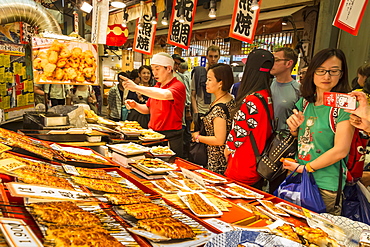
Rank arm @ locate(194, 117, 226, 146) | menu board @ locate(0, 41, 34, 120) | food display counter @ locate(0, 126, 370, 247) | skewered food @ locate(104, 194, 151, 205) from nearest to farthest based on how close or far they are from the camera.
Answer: food display counter @ locate(0, 126, 370, 247) → skewered food @ locate(104, 194, 151, 205) → arm @ locate(194, 117, 226, 146) → menu board @ locate(0, 41, 34, 120)

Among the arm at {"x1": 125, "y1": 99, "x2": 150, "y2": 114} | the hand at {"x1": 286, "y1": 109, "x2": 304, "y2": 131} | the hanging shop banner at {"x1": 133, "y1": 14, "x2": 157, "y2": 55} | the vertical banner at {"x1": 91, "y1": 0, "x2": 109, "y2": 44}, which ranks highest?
the hanging shop banner at {"x1": 133, "y1": 14, "x2": 157, "y2": 55}

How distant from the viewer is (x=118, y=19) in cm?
927

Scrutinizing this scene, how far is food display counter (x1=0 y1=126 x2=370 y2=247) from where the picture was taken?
43.3 inches

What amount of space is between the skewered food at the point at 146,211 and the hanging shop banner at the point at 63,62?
238 cm

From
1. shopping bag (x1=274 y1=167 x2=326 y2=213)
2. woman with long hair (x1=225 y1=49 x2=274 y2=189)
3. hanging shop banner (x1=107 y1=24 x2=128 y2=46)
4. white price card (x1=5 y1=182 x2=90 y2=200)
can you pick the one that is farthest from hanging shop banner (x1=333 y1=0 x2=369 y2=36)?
hanging shop banner (x1=107 y1=24 x2=128 y2=46)

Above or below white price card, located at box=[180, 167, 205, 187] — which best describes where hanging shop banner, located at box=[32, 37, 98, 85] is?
above

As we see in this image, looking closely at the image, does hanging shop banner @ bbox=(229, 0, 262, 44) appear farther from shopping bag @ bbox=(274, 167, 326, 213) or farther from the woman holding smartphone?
shopping bag @ bbox=(274, 167, 326, 213)

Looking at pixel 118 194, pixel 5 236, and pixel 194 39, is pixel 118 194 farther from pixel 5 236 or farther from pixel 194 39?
pixel 194 39

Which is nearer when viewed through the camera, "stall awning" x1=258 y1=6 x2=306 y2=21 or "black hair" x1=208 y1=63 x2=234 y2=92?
"black hair" x1=208 y1=63 x2=234 y2=92

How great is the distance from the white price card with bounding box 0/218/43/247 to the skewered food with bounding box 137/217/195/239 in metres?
0.43

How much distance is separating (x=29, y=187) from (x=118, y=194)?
47 cm

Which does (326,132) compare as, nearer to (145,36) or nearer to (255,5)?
(255,5)

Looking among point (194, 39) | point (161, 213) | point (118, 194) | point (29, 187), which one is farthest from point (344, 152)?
point (194, 39)

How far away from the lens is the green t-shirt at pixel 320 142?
210 centimetres
